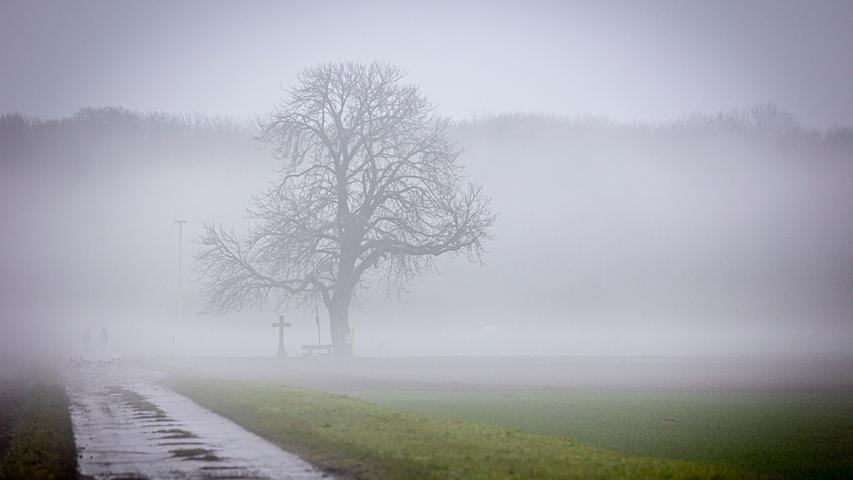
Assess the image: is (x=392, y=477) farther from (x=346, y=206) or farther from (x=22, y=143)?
(x=22, y=143)

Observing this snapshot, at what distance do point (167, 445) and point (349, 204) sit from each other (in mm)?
33719

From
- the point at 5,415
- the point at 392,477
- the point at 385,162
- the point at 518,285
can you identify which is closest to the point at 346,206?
the point at 385,162

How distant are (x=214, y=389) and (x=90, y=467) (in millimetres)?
13701

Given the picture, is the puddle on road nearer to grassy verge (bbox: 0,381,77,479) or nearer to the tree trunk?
grassy verge (bbox: 0,381,77,479)

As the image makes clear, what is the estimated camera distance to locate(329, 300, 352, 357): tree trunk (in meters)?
47.3

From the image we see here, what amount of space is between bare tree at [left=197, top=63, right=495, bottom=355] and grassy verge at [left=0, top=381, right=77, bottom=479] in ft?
65.7

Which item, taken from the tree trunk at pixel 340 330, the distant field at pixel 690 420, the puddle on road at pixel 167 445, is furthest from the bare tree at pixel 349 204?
the puddle on road at pixel 167 445

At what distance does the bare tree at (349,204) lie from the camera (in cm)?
4497

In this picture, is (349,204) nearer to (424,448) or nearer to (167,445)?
(167,445)

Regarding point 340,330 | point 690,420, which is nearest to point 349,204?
point 340,330

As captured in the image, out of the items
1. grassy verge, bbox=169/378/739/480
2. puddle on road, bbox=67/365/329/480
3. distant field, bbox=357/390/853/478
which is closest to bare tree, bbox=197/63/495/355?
distant field, bbox=357/390/853/478

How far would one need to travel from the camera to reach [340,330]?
47531mm

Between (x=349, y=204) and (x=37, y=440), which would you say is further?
(x=349, y=204)

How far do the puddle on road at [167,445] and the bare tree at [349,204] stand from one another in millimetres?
20025
